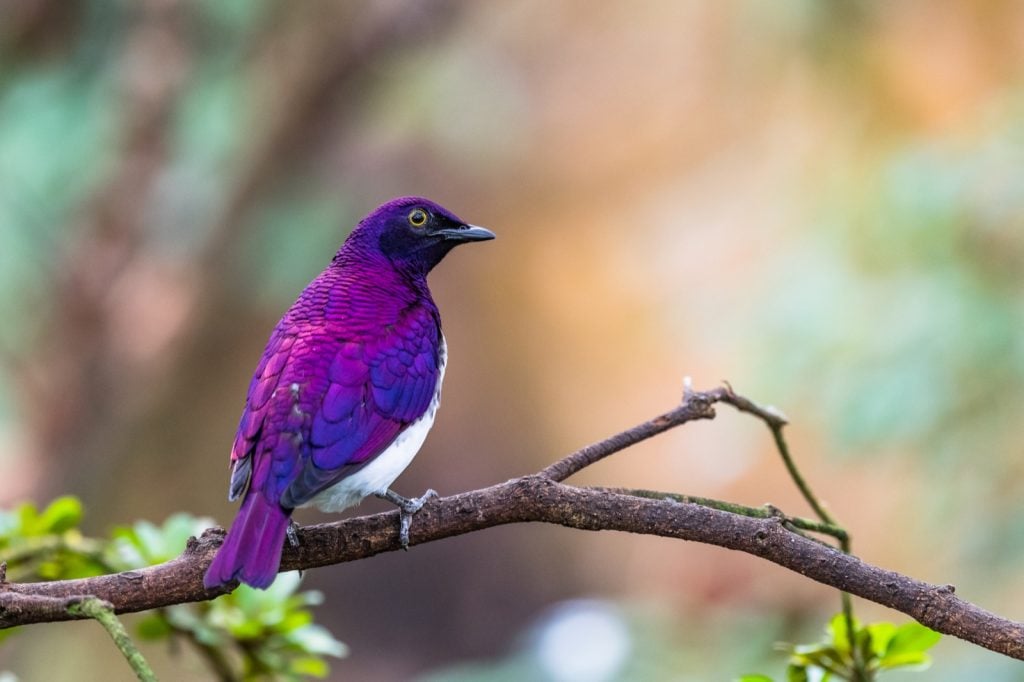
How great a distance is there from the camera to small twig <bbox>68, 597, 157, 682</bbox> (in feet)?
4.47

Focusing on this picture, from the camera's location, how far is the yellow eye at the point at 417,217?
126 inches

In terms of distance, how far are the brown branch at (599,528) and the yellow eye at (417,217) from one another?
4.46 feet

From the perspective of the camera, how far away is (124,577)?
1.77 m

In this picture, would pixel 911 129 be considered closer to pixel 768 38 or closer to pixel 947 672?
pixel 768 38

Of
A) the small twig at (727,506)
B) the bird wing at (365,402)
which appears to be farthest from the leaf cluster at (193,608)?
the small twig at (727,506)

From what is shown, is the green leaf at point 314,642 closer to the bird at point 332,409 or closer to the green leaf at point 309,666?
the green leaf at point 309,666

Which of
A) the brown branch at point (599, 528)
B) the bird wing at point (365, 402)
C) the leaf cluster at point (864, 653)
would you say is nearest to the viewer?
the brown branch at point (599, 528)

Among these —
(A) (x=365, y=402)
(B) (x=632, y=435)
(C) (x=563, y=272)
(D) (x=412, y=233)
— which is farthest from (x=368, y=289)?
(C) (x=563, y=272)

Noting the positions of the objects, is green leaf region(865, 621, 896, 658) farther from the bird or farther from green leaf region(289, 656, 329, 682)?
green leaf region(289, 656, 329, 682)

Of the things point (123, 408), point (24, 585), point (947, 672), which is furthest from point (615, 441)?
point (123, 408)

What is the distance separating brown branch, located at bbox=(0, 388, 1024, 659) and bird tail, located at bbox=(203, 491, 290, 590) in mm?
41

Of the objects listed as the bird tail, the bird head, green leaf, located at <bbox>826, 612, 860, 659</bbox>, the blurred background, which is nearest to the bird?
the bird tail

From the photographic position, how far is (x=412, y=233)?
10.4 ft

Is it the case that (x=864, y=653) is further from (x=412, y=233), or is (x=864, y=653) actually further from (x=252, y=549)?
(x=412, y=233)
